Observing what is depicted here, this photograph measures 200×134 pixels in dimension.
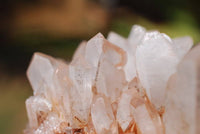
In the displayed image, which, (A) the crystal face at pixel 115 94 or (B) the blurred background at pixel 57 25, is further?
(B) the blurred background at pixel 57 25

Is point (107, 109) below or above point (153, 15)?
below

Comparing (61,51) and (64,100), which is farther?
(61,51)

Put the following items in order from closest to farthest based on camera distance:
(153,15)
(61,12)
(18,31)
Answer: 1. (153,15)
2. (18,31)
3. (61,12)

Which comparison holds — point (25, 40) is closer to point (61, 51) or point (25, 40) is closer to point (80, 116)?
point (61, 51)

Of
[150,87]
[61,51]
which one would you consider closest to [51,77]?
[150,87]

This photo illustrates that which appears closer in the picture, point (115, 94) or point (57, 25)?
point (115, 94)

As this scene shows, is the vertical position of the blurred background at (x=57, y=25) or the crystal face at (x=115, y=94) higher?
the blurred background at (x=57, y=25)
